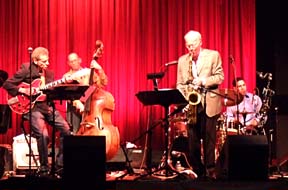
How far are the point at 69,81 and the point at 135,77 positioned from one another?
10.1 feet

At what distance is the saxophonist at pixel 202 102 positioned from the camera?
7.69m

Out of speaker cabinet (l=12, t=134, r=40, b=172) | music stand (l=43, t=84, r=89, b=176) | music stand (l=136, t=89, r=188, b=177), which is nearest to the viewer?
music stand (l=136, t=89, r=188, b=177)

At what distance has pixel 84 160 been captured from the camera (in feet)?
20.9

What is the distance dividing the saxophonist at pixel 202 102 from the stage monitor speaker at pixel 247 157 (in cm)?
93

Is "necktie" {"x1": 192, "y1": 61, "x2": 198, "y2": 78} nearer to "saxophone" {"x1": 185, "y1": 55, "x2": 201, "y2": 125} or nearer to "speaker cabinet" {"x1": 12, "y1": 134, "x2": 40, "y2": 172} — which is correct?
"saxophone" {"x1": 185, "y1": 55, "x2": 201, "y2": 125}

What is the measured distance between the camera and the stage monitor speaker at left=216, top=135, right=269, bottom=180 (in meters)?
6.68

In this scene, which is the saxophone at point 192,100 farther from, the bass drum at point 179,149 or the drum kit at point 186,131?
the bass drum at point 179,149

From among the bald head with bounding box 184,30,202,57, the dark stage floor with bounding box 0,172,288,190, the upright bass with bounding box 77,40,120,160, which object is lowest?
the dark stage floor with bounding box 0,172,288,190

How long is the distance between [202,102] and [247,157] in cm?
129

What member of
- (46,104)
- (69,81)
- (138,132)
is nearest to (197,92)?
(69,81)

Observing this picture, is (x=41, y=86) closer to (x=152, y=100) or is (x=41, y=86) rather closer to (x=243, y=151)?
(x=152, y=100)

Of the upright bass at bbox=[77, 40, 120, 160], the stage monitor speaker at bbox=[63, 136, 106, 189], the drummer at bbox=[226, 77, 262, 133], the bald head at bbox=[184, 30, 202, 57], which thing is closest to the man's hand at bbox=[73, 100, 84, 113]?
the upright bass at bbox=[77, 40, 120, 160]

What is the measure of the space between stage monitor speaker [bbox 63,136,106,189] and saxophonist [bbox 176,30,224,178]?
1723 millimetres

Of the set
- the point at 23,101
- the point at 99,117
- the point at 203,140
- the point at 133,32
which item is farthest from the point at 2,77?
the point at 133,32
